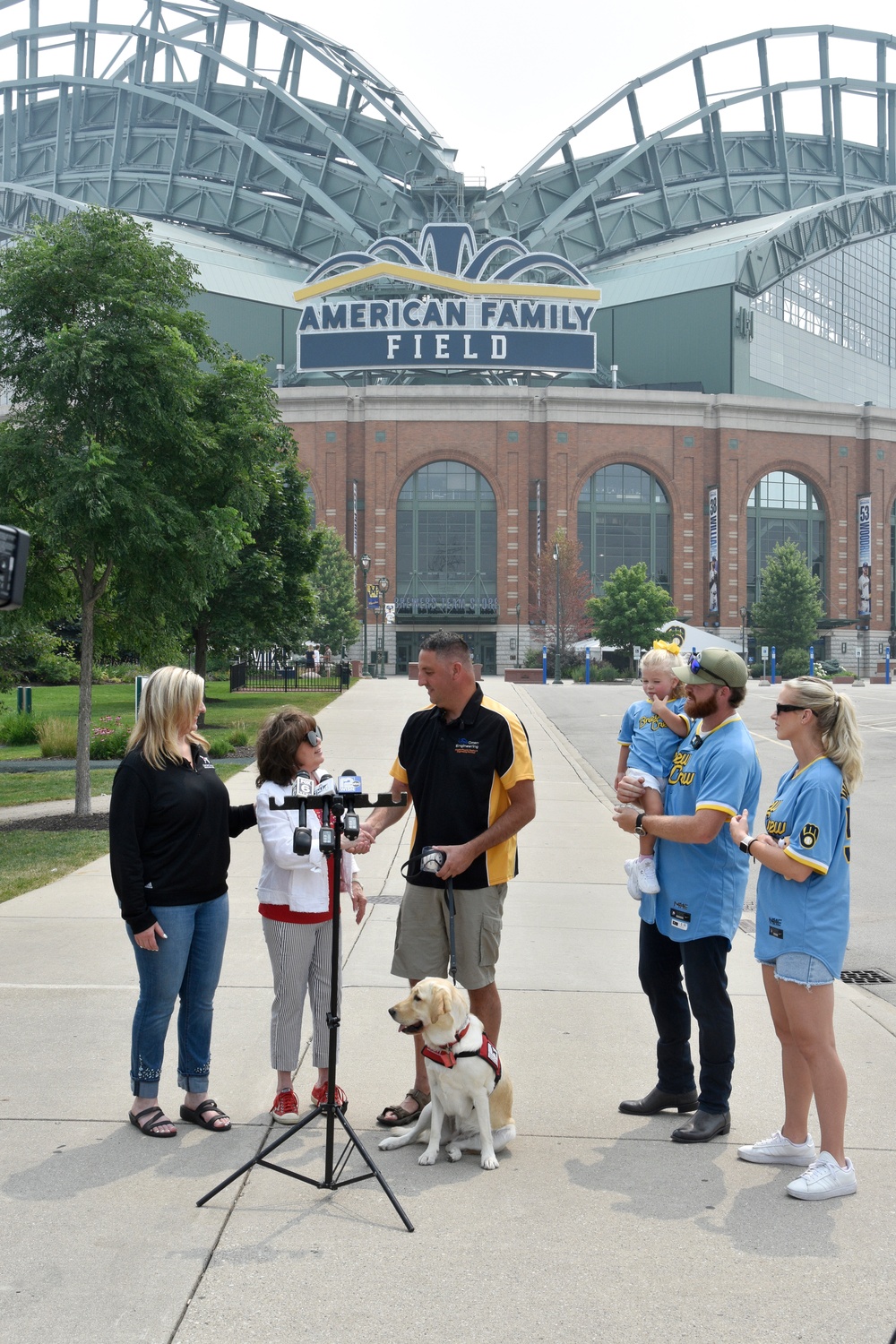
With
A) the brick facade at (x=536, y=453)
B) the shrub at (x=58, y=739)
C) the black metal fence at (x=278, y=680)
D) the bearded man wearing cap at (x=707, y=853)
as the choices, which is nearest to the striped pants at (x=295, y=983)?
the bearded man wearing cap at (x=707, y=853)

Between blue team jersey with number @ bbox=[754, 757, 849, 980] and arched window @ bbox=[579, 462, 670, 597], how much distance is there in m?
76.1

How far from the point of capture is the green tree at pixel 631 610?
68188 millimetres

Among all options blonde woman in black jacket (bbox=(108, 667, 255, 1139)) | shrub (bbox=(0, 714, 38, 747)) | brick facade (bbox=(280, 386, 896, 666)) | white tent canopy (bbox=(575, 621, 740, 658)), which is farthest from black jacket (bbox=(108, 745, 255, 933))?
brick facade (bbox=(280, 386, 896, 666))

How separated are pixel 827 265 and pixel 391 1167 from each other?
96.8 metres

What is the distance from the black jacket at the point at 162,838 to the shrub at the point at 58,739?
18373 millimetres

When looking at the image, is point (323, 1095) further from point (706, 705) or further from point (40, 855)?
point (40, 855)

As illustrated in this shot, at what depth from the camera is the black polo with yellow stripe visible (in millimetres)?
4914

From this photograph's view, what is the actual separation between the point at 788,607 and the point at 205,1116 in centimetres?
7271

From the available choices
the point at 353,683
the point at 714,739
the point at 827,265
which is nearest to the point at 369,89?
the point at 827,265

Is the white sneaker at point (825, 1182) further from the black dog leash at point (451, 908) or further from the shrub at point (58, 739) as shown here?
the shrub at point (58, 739)

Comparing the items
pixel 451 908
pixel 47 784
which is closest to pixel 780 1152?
pixel 451 908

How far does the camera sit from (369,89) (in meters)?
87.6

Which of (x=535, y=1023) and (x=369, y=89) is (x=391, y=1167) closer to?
(x=535, y=1023)

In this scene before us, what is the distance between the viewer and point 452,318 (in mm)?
76875
